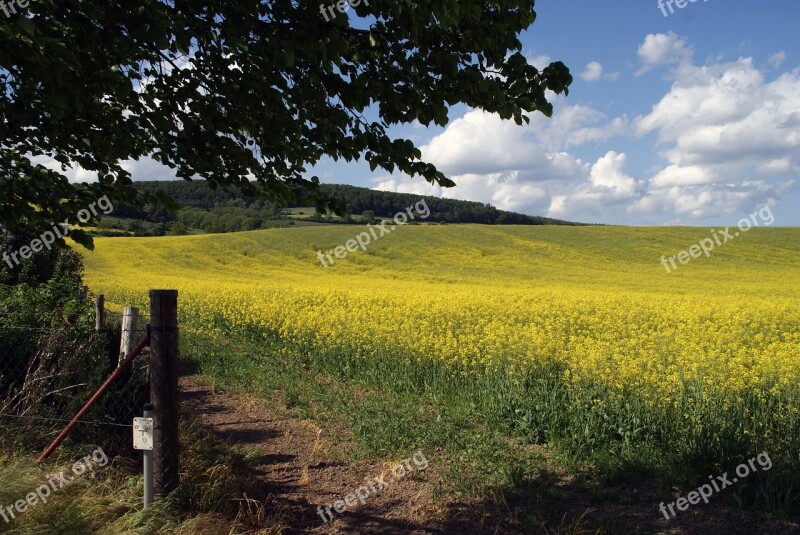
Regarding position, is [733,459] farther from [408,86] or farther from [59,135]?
[59,135]

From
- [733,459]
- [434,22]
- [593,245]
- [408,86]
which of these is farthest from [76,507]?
[593,245]

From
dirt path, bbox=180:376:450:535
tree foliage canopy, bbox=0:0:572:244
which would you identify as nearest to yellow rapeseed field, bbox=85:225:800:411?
dirt path, bbox=180:376:450:535

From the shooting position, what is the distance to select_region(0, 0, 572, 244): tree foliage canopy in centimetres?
341

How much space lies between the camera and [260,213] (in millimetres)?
67562

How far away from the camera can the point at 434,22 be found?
12.4 feet

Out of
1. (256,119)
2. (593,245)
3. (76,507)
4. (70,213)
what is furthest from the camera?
(593,245)

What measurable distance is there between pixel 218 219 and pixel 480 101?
2420 inches
